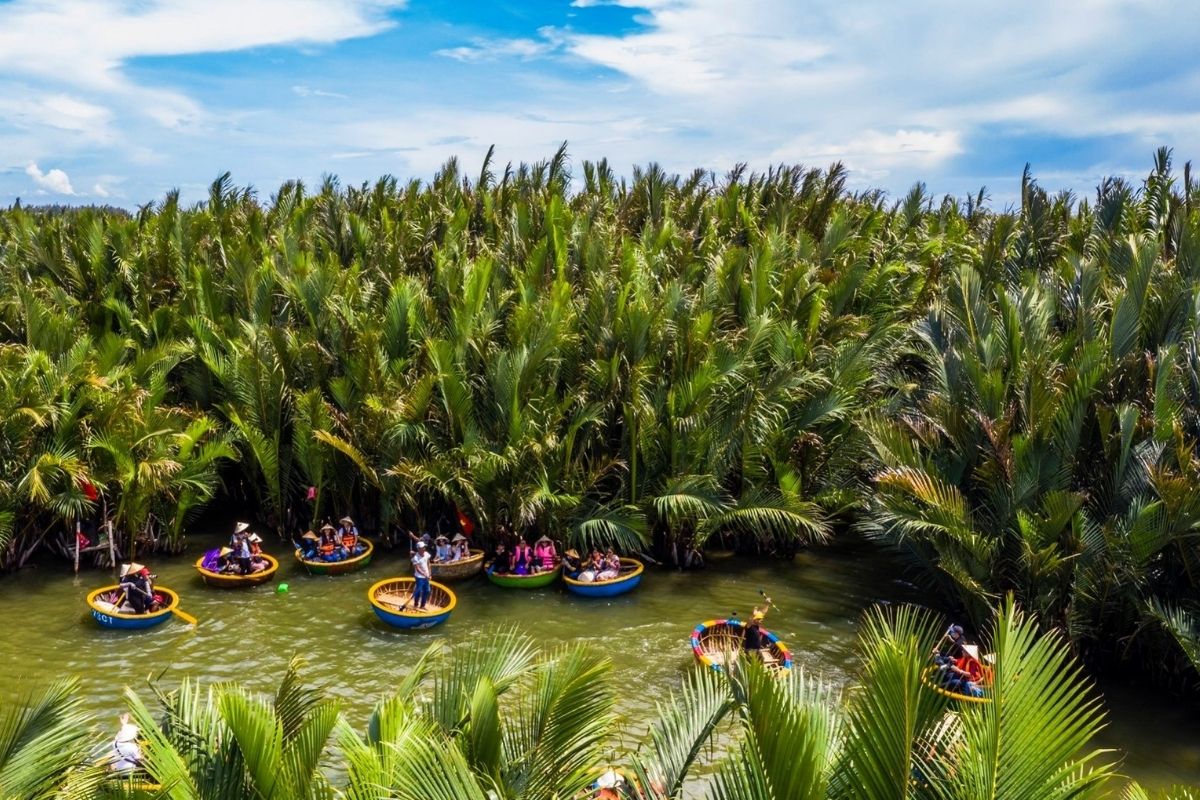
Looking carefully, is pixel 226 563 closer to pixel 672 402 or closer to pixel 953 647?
pixel 672 402

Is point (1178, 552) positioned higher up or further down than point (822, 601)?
higher up

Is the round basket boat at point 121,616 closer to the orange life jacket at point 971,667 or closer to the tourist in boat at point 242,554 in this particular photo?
the tourist in boat at point 242,554

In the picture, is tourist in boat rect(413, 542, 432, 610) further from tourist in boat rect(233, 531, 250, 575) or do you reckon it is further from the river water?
tourist in boat rect(233, 531, 250, 575)

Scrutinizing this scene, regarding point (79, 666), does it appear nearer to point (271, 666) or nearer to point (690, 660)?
point (271, 666)

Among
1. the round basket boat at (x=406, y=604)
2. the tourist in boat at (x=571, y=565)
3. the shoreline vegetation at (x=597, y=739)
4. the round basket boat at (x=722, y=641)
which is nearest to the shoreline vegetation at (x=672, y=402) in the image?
the tourist in boat at (x=571, y=565)

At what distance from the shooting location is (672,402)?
17266mm

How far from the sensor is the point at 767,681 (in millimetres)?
4797

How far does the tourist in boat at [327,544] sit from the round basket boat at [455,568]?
217cm

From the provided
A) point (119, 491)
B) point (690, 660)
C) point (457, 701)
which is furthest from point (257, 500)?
point (457, 701)

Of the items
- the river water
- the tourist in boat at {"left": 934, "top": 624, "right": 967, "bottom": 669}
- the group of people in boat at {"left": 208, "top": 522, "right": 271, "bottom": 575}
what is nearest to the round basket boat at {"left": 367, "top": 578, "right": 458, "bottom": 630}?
the river water

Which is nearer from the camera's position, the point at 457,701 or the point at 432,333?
the point at 457,701

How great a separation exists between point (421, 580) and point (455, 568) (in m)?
1.53

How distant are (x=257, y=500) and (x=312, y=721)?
1645 cm

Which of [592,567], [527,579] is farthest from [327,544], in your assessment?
[592,567]
